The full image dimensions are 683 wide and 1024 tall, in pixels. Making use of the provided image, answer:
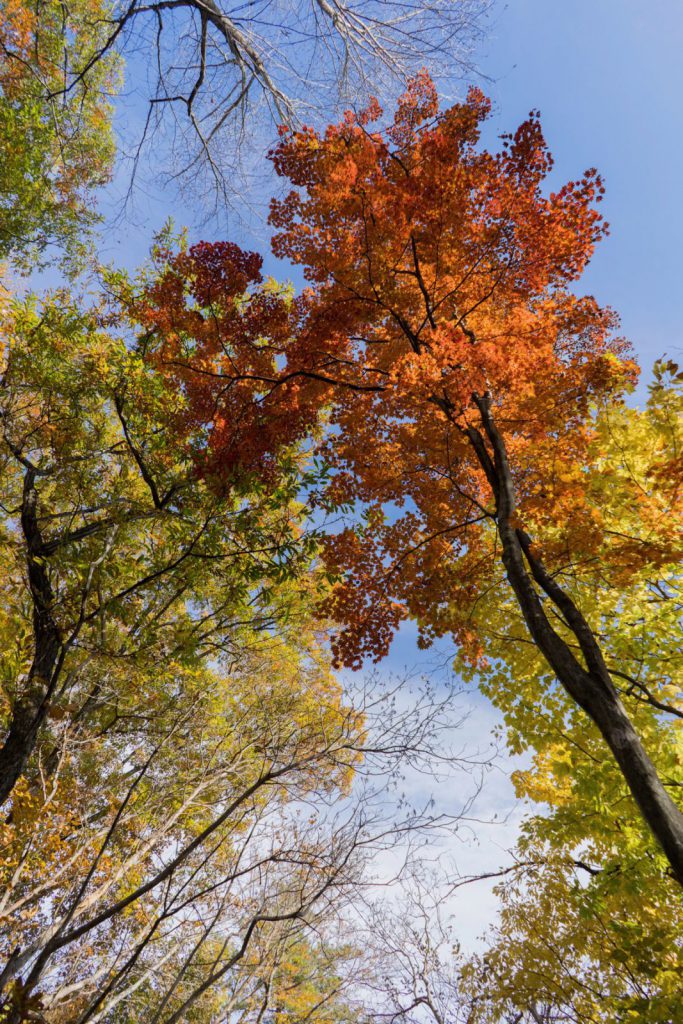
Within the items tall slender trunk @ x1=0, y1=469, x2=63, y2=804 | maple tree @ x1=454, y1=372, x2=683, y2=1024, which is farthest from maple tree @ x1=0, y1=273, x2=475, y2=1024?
maple tree @ x1=454, y1=372, x2=683, y2=1024

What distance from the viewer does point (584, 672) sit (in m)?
4.26

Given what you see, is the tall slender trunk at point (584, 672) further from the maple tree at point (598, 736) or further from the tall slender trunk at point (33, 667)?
the tall slender trunk at point (33, 667)

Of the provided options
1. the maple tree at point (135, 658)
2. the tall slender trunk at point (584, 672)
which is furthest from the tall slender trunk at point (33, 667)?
the tall slender trunk at point (584, 672)

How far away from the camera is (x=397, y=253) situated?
6520mm

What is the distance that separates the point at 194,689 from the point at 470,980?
7.84 meters

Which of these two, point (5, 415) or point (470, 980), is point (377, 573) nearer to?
point (5, 415)

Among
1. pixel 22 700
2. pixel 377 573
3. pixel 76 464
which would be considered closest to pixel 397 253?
pixel 377 573

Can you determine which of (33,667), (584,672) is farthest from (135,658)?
(584,672)

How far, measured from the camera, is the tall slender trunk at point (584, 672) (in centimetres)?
349

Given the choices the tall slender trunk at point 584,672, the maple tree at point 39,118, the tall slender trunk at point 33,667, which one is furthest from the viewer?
the maple tree at point 39,118

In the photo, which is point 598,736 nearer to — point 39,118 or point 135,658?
point 135,658

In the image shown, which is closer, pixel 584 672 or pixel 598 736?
pixel 584 672

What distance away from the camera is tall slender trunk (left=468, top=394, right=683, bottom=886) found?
3486mm

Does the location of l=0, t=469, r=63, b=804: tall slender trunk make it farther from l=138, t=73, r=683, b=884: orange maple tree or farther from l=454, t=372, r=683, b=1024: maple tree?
l=454, t=372, r=683, b=1024: maple tree
